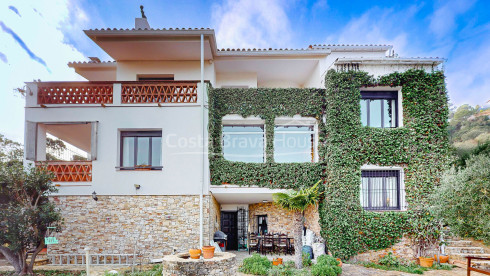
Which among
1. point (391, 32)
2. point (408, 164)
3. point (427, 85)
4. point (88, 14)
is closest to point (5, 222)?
point (88, 14)

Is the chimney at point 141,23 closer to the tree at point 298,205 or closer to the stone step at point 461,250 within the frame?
the tree at point 298,205

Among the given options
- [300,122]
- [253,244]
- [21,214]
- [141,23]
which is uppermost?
[141,23]

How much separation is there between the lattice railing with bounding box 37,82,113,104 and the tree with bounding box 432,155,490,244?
461 inches

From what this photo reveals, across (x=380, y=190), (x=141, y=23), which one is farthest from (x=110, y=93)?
(x=380, y=190)

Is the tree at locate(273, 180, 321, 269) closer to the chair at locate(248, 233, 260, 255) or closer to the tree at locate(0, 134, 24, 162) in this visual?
the chair at locate(248, 233, 260, 255)

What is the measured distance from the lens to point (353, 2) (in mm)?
16734

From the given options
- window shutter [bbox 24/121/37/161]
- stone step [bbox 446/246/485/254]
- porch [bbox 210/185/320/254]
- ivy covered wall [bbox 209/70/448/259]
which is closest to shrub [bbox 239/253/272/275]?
ivy covered wall [bbox 209/70/448/259]

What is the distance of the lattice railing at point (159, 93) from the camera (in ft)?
38.8

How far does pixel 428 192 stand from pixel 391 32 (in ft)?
25.6

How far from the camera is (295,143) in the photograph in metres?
13.1

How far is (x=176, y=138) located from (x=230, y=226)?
7.27 meters

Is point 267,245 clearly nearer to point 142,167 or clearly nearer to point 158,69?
point 142,167

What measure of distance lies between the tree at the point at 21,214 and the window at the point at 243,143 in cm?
630

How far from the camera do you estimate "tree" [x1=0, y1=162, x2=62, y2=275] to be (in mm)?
9086
